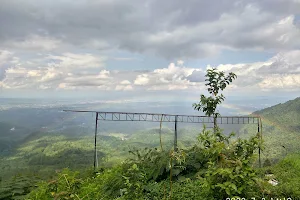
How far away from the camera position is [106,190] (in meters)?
6.39

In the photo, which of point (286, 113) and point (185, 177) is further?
point (286, 113)

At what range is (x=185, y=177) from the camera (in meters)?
6.99

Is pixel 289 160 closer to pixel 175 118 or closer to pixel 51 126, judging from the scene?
pixel 175 118

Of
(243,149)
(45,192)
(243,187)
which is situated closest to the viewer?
(243,187)

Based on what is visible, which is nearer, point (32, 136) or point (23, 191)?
point (23, 191)

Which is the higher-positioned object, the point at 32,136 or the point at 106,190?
the point at 106,190

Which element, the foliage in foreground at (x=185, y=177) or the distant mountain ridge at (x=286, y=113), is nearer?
the foliage in foreground at (x=185, y=177)

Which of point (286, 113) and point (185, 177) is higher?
point (286, 113)

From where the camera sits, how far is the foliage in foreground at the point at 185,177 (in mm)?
4855

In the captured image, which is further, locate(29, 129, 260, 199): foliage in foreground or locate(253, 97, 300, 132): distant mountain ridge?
locate(253, 97, 300, 132): distant mountain ridge

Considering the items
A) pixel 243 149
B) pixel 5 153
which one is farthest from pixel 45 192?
pixel 5 153

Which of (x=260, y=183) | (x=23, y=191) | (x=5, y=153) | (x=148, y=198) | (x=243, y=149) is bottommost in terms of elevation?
(x=5, y=153)

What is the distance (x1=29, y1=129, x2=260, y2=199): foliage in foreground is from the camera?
15.9 feet

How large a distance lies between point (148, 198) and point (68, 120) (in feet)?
658
